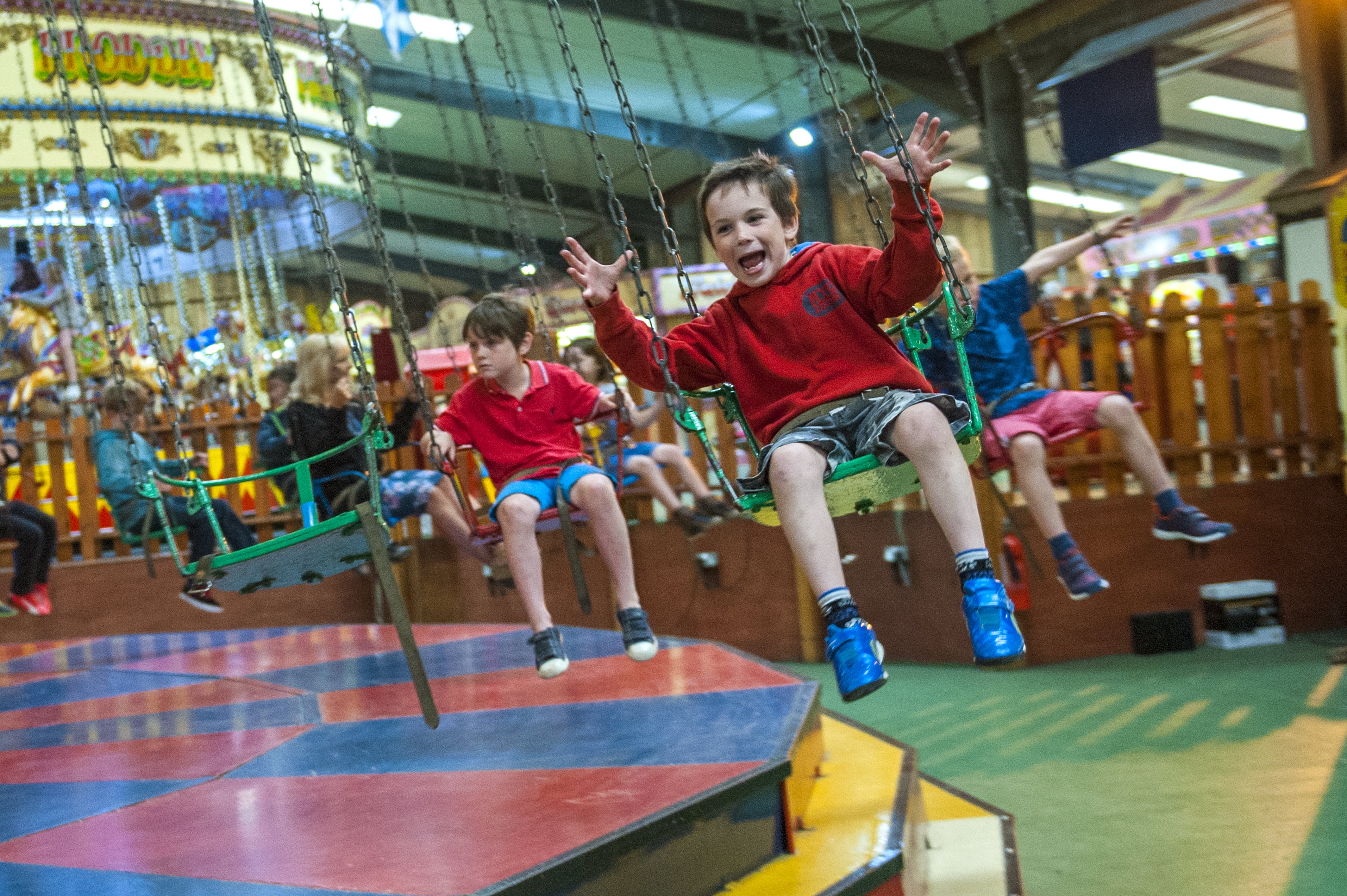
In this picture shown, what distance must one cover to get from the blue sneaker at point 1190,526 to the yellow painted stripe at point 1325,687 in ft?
2.69

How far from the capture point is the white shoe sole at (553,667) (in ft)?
10.1

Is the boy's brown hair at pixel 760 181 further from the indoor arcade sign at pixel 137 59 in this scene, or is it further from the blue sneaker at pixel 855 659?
the indoor arcade sign at pixel 137 59

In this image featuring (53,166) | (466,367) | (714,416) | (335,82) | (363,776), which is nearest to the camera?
(363,776)

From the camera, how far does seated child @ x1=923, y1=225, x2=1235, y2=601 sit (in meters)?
3.50

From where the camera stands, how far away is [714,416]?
605cm

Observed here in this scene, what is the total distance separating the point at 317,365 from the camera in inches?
167

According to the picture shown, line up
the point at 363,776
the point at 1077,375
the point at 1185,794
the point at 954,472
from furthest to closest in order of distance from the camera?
the point at 1077,375 < the point at 1185,794 < the point at 363,776 < the point at 954,472

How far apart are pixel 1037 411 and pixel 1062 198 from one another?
15.7 metres

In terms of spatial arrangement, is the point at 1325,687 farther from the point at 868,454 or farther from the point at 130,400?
the point at 130,400

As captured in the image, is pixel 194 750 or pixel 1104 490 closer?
pixel 194 750

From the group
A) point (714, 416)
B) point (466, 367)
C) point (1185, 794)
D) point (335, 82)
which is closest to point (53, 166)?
point (466, 367)

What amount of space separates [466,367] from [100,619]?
3.88 m

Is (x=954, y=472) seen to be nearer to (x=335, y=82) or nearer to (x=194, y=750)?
(x=335, y=82)

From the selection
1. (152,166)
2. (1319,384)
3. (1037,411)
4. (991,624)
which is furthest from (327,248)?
(152,166)
